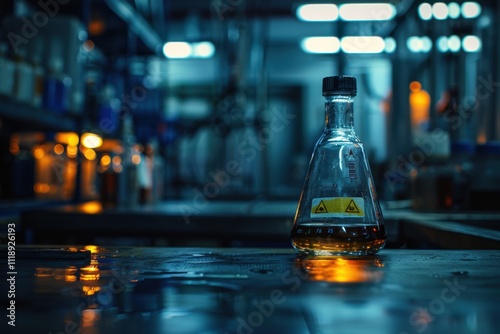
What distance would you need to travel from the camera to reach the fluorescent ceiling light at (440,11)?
2.37 metres

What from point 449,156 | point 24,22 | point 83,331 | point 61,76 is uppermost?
point 24,22

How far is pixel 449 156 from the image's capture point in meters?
1.79

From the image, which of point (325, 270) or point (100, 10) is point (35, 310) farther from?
point (100, 10)

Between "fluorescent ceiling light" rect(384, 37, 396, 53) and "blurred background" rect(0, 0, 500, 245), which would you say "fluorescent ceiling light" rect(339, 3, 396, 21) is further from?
"fluorescent ceiling light" rect(384, 37, 396, 53)

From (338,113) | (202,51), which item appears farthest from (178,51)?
(338,113)

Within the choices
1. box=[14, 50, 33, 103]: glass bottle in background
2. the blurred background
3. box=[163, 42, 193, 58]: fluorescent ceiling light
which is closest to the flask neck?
the blurred background

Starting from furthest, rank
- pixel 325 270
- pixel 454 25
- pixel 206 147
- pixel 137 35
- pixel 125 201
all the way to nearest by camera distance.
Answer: pixel 206 147, pixel 137 35, pixel 454 25, pixel 125 201, pixel 325 270

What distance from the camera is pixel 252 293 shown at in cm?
43

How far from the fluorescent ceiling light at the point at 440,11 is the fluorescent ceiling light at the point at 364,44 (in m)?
3.49

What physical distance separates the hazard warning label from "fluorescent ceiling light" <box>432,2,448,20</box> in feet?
6.12

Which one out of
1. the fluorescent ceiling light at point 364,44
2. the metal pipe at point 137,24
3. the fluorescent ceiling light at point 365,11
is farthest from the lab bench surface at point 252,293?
the fluorescent ceiling light at point 364,44

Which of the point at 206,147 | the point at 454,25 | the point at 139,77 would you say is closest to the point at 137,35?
the point at 139,77

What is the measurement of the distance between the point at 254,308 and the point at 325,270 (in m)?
0.19

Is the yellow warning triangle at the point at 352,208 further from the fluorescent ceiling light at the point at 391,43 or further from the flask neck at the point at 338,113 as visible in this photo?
the fluorescent ceiling light at the point at 391,43
